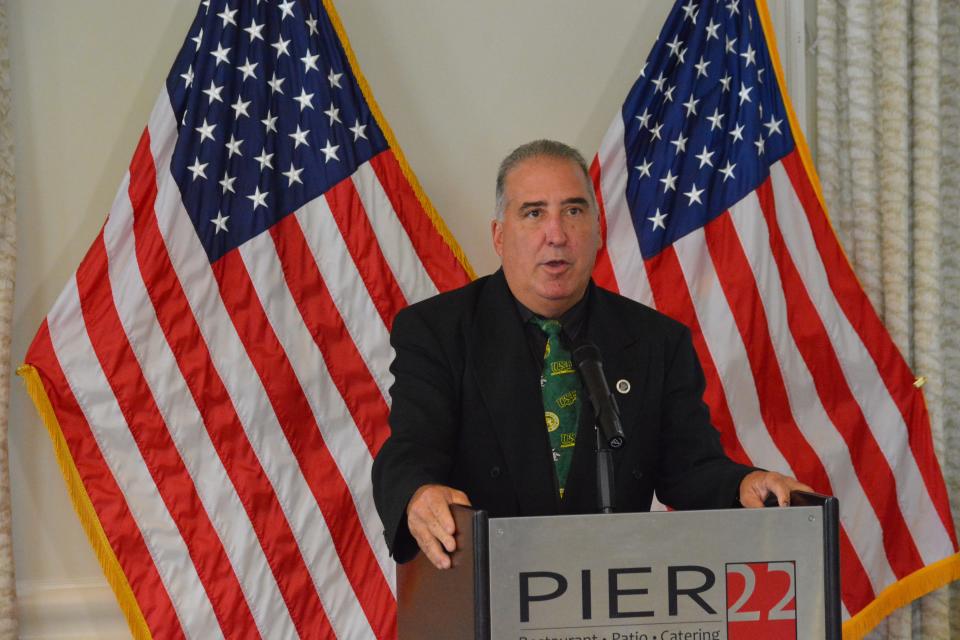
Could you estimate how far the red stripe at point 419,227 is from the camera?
3.40 metres

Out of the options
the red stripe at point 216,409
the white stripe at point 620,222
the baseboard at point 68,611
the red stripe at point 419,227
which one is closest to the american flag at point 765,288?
the white stripe at point 620,222

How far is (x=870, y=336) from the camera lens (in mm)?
3582

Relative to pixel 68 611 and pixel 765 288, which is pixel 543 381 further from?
pixel 68 611

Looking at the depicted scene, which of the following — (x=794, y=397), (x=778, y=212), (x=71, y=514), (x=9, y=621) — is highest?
(x=778, y=212)

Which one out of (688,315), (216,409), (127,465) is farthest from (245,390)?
(688,315)

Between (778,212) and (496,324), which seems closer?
(496,324)

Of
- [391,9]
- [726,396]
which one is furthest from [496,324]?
[391,9]

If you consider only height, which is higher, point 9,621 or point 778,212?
point 778,212

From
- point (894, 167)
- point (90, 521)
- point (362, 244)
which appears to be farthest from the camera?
point (894, 167)

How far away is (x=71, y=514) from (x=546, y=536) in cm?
235

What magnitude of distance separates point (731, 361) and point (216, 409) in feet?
5.47

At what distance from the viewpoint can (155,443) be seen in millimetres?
3182

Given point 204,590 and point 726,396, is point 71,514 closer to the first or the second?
point 204,590

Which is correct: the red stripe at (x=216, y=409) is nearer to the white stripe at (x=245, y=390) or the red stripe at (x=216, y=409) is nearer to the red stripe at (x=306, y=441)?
the white stripe at (x=245, y=390)
